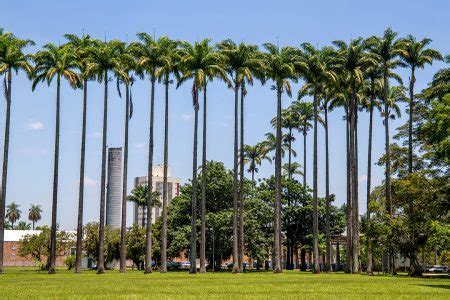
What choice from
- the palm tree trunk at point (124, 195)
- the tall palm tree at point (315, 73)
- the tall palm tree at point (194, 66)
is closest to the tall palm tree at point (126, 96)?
the palm tree trunk at point (124, 195)

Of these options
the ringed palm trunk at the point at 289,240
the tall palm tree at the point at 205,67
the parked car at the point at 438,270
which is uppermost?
the tall palm tree at the point at 205,67

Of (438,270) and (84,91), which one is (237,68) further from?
(438,270)

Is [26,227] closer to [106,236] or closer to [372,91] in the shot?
Result: [106,236]

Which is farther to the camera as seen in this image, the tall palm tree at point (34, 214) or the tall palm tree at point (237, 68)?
the tall palm tree at point (34, 214)

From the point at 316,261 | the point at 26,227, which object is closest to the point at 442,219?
the point at 316,261

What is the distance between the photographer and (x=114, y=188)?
143 meters

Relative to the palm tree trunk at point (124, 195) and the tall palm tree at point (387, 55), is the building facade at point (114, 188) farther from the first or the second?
the tall palm tree at point (387, 55)

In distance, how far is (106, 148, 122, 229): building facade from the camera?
136500 millimetres

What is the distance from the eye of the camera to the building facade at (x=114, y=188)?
136m

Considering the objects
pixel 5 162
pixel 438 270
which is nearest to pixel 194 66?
pixel 5 162

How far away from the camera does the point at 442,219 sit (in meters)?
57.3

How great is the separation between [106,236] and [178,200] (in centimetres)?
1623

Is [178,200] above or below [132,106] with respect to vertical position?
below

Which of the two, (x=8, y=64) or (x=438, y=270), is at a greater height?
(x=8, y=64)
